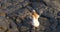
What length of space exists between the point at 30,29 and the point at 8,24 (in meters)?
1.09

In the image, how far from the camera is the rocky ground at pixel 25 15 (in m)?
10.8

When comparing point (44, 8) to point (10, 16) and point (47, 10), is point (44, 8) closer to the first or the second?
point (47, 10)

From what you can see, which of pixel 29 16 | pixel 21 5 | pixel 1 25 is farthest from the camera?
pixel 21 5

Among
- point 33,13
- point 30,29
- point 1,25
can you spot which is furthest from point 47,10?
point 1,25

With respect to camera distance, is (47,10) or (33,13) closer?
(33,13)

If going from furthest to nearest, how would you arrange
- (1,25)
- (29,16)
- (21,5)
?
(21,5) → (29,16) → (1,25)

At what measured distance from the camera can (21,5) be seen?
40.3ft

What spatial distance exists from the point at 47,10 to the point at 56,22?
1.16 meters

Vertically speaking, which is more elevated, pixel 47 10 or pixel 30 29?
→ pixel 47 10

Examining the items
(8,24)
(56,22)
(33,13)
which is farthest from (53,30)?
(8,24)

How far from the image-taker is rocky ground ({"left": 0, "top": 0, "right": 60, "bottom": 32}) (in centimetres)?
1085

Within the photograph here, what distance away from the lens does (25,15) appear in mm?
11477

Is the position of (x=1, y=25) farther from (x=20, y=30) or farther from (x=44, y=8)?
(x=44, y=8)

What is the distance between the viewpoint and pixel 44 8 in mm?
12398
